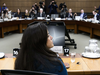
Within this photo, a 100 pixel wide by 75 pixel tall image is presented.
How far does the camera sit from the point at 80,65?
5.87 feet

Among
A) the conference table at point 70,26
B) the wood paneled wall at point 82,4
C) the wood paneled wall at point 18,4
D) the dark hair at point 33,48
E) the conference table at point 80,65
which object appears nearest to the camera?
the dark hair at point 33,48

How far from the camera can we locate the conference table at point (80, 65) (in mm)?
1627

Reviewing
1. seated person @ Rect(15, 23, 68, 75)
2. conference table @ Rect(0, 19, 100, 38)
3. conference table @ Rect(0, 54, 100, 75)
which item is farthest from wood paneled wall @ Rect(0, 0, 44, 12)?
seated person @ Rect(15, 23, 68, 75)

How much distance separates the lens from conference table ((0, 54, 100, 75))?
1.63 meters

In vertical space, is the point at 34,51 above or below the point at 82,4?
below

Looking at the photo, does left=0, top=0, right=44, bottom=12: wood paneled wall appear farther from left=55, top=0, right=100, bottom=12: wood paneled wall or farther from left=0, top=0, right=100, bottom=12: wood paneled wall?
left=55, top=0, right=100, bottom=12: wood paneled wall

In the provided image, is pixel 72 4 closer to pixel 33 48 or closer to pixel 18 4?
pixel 18 4

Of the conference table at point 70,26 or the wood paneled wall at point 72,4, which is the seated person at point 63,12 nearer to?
the conference table at point 70,26

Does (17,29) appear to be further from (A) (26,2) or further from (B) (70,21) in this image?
(A) (26,2)

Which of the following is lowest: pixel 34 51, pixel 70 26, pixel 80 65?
pixel 70 26

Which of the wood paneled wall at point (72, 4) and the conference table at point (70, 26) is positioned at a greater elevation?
the wood paneled wall at point (72, 4)

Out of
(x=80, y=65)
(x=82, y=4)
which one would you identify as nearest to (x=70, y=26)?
(x=82, y=4)

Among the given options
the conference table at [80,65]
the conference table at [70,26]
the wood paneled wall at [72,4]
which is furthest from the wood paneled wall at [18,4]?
the conference table at [80,65]

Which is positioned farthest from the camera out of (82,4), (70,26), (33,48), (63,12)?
(82,4)
